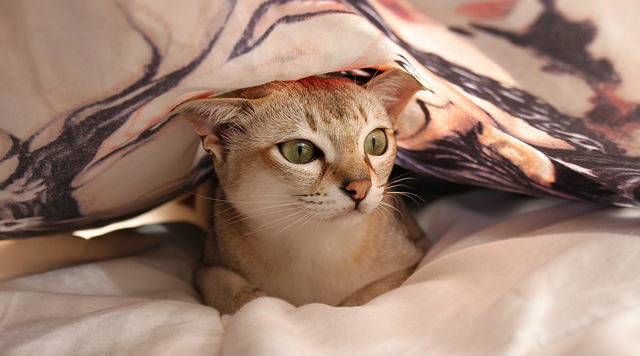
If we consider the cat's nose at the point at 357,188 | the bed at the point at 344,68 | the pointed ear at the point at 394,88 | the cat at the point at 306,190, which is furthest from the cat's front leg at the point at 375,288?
the pointed ear at the point at 394,88

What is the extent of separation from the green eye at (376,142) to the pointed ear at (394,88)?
0.08 meters

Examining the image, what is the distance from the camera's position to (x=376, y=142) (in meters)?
1.14

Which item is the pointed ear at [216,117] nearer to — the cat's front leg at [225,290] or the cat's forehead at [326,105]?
the cat's forehead at [326,105]

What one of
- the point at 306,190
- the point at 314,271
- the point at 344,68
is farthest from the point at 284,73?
the point at 314,271

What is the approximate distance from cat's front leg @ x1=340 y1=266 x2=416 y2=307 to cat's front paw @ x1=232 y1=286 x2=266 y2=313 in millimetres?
160

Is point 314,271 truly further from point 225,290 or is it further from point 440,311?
point 440,311

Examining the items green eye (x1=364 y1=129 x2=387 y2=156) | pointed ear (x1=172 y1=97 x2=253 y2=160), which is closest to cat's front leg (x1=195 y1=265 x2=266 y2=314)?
pointed ear (x1=172 y1=97 x2=253 y2=160)

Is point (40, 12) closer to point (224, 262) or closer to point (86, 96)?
point (86, 96)

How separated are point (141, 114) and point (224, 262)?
17.1 inches

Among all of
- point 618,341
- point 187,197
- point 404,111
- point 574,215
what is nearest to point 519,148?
point 574,215

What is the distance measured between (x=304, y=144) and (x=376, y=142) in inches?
5.8

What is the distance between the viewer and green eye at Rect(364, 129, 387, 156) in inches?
44.3

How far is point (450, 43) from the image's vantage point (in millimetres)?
789

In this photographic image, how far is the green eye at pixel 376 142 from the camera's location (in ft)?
3.69
